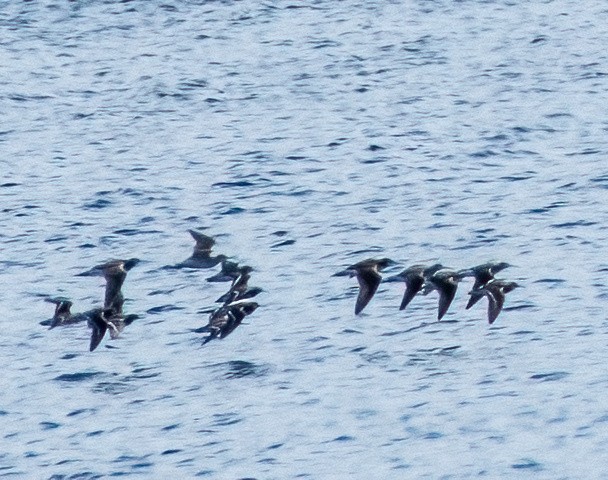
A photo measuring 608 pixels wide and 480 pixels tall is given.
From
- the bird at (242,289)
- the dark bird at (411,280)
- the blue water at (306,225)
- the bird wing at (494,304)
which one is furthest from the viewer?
the bird at (242,289)

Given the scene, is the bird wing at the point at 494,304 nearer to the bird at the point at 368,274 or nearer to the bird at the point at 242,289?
the bird at the point at 368,274

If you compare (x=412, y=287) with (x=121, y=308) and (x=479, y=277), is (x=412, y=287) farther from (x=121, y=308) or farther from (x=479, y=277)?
(x=121, y=308)

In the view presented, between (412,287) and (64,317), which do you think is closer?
(64,317)

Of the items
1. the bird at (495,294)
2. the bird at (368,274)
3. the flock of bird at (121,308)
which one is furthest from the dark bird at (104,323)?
the bird at (495,294)

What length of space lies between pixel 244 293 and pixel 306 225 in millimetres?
6751

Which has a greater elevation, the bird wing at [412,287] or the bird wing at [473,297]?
the bird wing at [412,287]

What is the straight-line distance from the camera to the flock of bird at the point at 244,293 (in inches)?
1056

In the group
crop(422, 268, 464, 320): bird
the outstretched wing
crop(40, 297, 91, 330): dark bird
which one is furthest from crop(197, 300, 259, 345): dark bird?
crop(422, 268, 464, 320): bird

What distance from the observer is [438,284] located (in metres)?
26.8

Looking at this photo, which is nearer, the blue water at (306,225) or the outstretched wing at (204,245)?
the blue water at (306,225)

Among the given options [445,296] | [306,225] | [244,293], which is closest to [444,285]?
[445,296]

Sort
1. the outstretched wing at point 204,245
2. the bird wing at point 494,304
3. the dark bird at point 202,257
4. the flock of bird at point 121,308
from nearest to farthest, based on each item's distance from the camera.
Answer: the flock of bird at point 121,308, the bird wing at point 494,304, the dark bird at point 202,257, the outstretched wing at point 204,245

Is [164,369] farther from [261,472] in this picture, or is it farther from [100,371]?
[261,472]

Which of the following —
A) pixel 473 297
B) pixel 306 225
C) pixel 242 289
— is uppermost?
pixel 242 289
